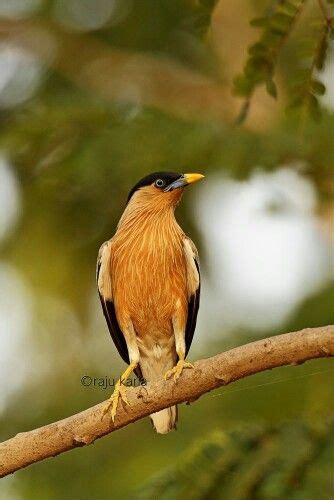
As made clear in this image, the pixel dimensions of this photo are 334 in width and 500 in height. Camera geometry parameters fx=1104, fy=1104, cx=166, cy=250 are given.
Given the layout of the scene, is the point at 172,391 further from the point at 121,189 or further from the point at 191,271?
the point at 121,189

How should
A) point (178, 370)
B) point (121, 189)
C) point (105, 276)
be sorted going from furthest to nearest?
point (121, 189)
point (105, 276)
point (178, 370)

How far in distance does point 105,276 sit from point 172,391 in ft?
3.98

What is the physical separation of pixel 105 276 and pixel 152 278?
27 centimetres

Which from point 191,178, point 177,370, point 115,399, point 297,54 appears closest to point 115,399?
point 115,399

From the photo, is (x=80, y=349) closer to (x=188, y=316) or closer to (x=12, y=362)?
(x=12, y=362)

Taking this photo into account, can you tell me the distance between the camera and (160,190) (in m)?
4.99

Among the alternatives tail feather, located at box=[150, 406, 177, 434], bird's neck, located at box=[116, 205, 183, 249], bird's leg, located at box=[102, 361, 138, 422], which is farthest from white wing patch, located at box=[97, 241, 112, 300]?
tail feather, located at box=[150, 406, 177, 434]

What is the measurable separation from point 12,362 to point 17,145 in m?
2.58

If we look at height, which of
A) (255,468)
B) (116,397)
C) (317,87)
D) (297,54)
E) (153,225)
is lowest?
(255,468)

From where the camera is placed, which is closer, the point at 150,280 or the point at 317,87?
the point at 317,87

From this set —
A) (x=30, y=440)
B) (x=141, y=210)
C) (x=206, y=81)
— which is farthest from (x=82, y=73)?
(x=30, y=440)

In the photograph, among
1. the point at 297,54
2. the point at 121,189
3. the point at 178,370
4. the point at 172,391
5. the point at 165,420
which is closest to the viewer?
the point at 297,54

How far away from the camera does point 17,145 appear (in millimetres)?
6773

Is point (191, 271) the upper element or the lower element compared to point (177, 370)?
upper
